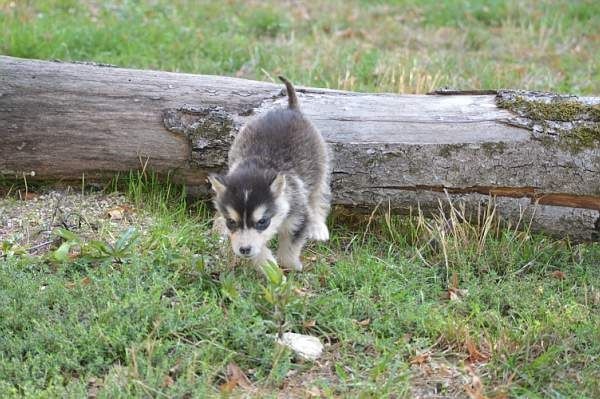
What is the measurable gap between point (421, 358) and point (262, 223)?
132cm

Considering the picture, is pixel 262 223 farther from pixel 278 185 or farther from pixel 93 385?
pixel 93 385

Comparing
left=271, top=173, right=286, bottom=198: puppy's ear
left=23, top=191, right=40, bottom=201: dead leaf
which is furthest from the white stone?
left=23, top=191, right=40, bottom=201: dead leaf

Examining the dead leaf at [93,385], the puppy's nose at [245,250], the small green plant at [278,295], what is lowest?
the dead leaf at [93,385]

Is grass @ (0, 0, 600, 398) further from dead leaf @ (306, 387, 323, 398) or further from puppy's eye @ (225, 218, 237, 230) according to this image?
puppy's eye @ (225, 218, 237, 230)

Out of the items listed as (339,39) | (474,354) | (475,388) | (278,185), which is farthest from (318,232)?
(339,39)

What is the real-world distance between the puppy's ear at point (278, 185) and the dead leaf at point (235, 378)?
4.09 feet

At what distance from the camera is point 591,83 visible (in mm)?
9375

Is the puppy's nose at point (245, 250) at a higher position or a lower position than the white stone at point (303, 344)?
higher

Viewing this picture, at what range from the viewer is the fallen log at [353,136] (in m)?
6.02

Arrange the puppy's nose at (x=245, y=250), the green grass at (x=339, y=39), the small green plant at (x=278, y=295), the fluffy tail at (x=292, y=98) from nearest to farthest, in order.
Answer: the small green plant at (x=278, y=295), the puppy's nose at (x=245, y=250), the fluffy tail at (x=292, y=98), the green grass at (x=339, y=39)

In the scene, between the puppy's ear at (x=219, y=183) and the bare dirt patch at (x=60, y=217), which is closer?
the puppy's ear at (x=219, y=183)

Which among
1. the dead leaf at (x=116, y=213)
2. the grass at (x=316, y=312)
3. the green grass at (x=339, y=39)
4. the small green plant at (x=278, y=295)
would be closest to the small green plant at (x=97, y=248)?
the grass at (x=316, y=312)

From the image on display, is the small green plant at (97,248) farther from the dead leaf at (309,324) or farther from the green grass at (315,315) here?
the dead leaf at (309,324)

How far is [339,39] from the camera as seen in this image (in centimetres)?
1095
